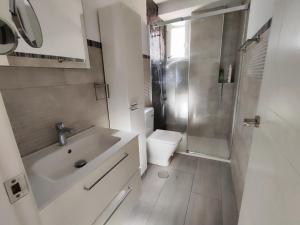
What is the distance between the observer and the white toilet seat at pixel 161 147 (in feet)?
6.66

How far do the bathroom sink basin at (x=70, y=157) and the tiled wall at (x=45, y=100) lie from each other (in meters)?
0.14

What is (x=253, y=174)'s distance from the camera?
78cm

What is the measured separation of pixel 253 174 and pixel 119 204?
0.88 m

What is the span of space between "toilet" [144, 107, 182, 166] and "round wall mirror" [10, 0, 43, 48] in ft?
→ 4.73

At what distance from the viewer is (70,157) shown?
41.2 inches

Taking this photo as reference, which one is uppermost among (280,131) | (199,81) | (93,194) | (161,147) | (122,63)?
(122,63)

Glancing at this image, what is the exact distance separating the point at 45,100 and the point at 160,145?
4.84 ft

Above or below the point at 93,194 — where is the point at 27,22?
above

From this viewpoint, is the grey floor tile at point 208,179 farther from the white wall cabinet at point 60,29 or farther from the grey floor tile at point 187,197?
the white wall cabinet at point 60,29

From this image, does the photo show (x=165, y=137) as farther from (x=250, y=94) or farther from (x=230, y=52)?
(x=230, y=52)

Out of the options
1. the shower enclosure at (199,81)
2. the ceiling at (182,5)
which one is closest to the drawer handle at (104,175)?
the shower enclosure at (199,81)

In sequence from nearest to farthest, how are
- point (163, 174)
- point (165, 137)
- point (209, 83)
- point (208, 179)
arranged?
point (208, 179), point (163, 174), point (165, 137), point (209, 83)

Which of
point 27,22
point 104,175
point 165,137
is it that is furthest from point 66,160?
point 165,137

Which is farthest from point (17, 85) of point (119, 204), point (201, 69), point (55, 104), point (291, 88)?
point (201, 69)
